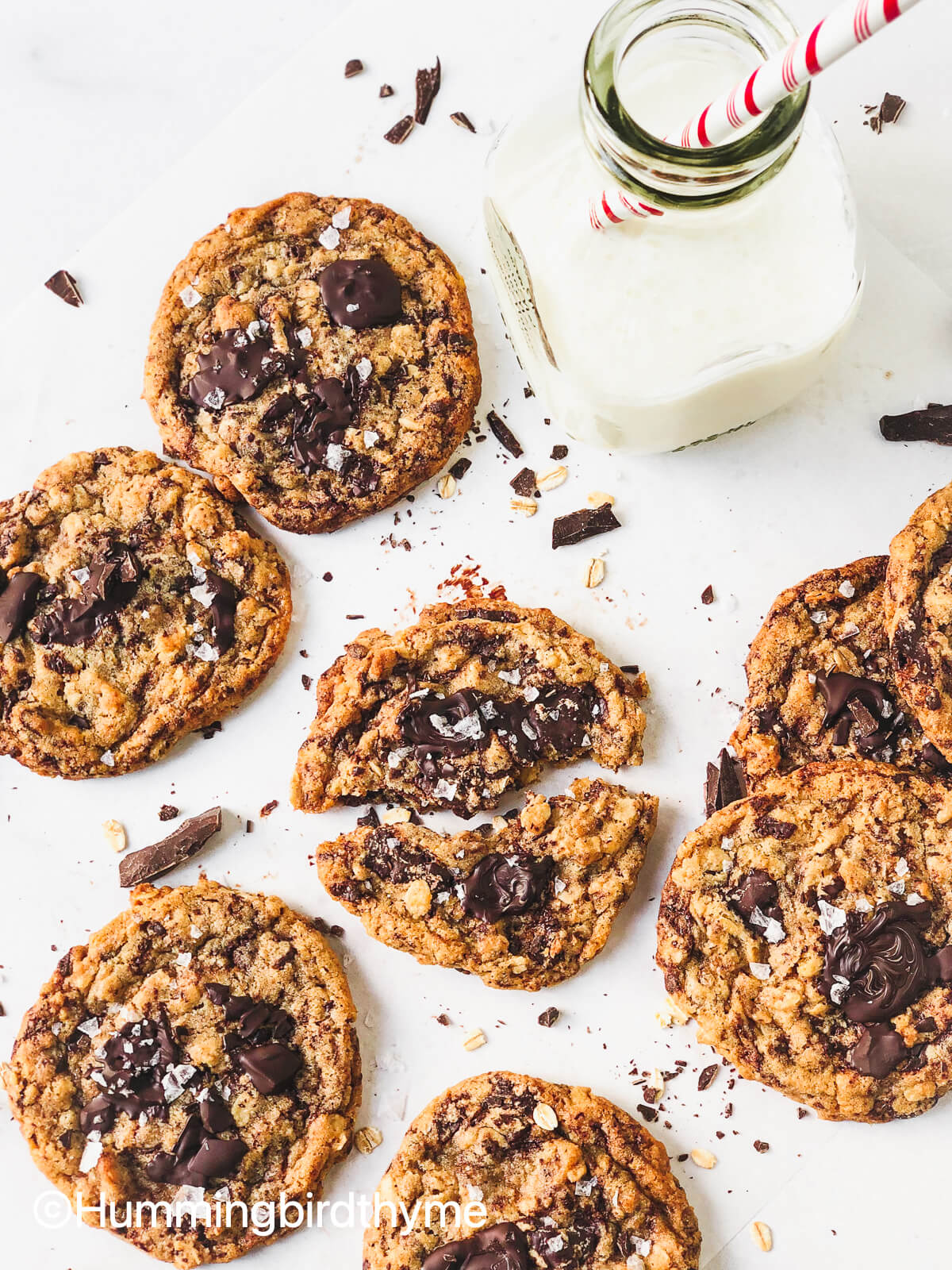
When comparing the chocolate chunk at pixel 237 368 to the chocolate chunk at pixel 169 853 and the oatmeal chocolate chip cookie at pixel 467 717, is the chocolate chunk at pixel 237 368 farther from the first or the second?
the chocolate chunk at pixel 169 853

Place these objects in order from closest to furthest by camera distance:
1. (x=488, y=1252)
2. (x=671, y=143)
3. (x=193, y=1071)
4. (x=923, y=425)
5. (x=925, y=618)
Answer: (x=671, y=143), (x=925, y=618), (x=488, y=1252), (x=193, y=1071), (x=923, y=425)

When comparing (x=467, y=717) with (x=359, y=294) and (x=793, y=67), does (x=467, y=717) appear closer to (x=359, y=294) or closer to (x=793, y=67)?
(x=359, y=294)

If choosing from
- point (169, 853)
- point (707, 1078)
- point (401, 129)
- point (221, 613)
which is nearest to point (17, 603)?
point (221, 613)

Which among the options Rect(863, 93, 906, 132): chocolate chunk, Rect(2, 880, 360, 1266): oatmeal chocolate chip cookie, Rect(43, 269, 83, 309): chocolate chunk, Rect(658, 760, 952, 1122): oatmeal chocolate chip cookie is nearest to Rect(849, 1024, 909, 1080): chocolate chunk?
Rect(658, 760, 952, 1122): oatmeal chocolate chip cookie

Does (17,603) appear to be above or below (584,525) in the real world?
above

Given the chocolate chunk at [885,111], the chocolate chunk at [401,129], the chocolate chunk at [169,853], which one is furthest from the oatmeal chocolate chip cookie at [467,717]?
the chocolate chunk at [885,111]

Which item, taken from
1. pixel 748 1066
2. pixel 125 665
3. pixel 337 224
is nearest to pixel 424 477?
pixel 337 224
